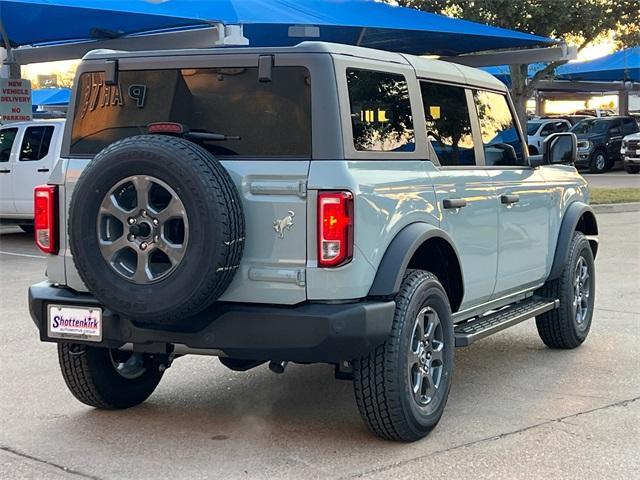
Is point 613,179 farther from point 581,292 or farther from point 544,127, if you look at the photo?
point 581,292

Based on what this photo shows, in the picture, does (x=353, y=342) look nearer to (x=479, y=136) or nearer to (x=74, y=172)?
(x=74, y=172)

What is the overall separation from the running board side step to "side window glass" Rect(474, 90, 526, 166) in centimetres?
94

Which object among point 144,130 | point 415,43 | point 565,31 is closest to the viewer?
point 144,130

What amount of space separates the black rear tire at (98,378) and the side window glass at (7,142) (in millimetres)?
9980

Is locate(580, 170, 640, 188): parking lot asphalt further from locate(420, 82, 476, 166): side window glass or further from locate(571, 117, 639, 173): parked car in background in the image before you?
locate(420, 82, 476, 166): side window glass

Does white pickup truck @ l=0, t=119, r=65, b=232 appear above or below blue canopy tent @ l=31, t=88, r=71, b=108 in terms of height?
below

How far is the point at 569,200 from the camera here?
7.08 m

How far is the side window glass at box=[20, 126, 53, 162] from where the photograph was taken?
14344 millimetres

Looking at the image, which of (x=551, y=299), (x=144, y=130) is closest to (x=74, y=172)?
(x=144, y=130)

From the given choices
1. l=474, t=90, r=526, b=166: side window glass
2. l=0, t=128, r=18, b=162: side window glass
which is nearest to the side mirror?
l=474, t=90, r=526, b=166: side window glass

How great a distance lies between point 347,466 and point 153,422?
4.22 ft

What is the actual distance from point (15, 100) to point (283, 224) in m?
14.8

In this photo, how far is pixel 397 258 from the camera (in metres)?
4.68

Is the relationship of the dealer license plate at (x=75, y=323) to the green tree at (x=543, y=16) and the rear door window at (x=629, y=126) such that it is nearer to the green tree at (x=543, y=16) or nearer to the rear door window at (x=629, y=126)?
the green tree at (x=543, y=16)
